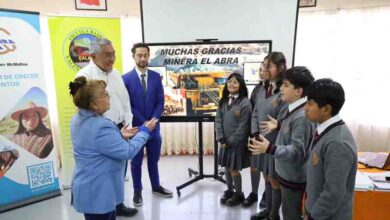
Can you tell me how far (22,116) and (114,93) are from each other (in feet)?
3.90

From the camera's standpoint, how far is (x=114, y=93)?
8.44 feet

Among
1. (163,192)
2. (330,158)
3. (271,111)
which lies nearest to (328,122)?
(330,158)

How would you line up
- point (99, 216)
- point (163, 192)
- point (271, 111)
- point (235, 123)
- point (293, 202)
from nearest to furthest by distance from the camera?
point (99, 216) → point (293, 202) → point (271, 111) → point (235, 123) → point (163, 192)

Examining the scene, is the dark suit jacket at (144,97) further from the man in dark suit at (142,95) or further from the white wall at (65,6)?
the white wall at (65,6)

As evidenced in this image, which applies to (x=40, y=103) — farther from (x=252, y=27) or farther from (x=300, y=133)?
(x=300, y=133)

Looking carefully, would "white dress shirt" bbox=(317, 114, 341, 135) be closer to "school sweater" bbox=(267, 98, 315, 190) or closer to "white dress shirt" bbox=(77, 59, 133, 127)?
"school sweater" bbox=(267, 98, 315, 190)

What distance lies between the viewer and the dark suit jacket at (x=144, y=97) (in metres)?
2.89

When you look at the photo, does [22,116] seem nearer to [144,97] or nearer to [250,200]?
[144,97]

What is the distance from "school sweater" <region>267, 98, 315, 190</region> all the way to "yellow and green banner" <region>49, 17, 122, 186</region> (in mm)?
2421

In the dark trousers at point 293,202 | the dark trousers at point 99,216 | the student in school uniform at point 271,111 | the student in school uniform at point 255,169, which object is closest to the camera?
the dark trousers at point 99,216

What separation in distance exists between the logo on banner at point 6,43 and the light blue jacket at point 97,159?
1717 millimetres

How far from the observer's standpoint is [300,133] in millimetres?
1833

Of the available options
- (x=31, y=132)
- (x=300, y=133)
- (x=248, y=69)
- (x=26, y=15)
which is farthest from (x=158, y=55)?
(x=300, y=133)

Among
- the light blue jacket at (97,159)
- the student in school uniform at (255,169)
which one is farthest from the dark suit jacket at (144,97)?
the light blue jacket at (97,159)
